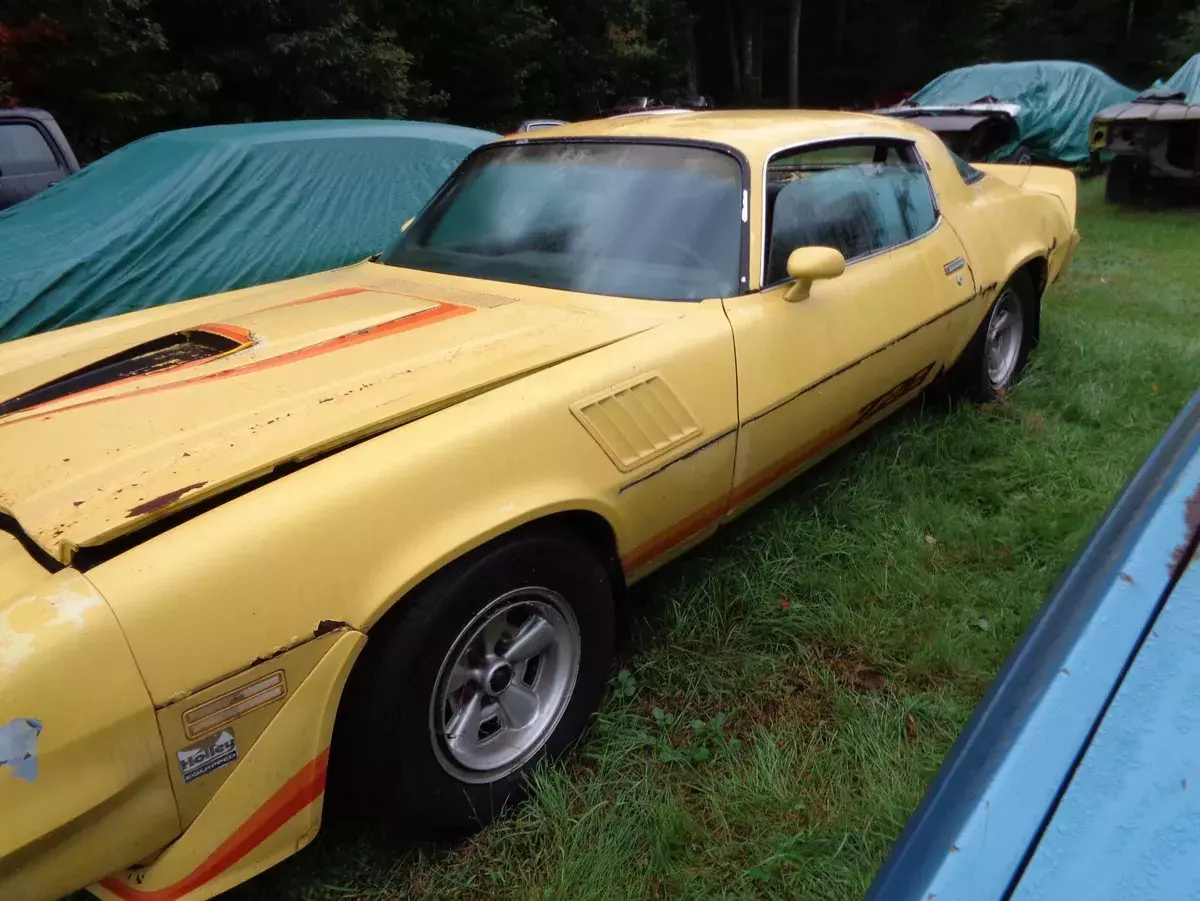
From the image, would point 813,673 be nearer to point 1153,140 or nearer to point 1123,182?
point 1153,140

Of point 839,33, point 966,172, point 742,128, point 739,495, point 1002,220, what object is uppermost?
point 742,128

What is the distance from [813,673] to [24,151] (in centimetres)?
619

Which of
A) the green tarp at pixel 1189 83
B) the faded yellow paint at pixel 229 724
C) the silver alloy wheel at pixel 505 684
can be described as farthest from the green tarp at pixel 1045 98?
the faded yellow paint at pixel 229 724

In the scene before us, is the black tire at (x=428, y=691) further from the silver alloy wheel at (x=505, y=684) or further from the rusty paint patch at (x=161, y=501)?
the rusty paint patch at (x=161, y=501)

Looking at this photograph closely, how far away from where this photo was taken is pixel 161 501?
59.2 inches

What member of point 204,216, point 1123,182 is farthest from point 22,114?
point 1123,182

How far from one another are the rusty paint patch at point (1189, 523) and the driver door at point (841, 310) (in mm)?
1269

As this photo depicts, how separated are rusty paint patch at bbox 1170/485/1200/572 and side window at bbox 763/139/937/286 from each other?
5.16ft

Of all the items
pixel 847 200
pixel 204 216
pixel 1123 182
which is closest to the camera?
pixel 847 200

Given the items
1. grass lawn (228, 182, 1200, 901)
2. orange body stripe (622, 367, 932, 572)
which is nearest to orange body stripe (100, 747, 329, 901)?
grass lawn (228, 182, 1200, 901)

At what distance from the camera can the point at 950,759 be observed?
1.09 metres

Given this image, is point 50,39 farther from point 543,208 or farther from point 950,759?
point 950,759

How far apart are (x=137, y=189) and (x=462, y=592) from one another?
4.34m

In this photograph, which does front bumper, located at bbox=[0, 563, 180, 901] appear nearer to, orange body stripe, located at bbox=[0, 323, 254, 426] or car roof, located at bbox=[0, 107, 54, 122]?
orange body stripe, located at bbox=[0, 323, 254, 426]
